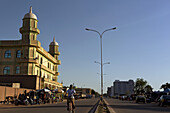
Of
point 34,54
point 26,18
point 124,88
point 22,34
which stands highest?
point 26,18

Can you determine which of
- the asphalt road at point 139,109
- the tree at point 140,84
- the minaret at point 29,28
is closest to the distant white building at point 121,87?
the tree at point 140,84

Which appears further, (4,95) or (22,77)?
(22,77)

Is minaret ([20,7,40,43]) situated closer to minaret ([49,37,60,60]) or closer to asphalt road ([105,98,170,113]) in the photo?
minaret ([49,37,60,60])

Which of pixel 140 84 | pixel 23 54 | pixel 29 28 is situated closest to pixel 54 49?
pixel 23 54

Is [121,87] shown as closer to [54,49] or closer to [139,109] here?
[54,49]

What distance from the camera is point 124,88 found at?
507 feet

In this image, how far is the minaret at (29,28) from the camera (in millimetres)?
58125

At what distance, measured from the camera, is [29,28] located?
2282 inches

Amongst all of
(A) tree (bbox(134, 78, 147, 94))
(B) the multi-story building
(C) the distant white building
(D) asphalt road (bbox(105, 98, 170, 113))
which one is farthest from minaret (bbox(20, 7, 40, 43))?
(C) the distant white building

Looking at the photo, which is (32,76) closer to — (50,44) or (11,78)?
(11,78)

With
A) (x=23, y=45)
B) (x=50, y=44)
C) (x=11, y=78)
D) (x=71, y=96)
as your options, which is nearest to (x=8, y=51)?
(x=23, y=45)

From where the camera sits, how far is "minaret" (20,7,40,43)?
191ft

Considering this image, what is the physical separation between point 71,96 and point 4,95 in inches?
954

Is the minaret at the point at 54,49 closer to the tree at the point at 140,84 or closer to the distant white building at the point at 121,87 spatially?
the tree at the point at 140,84
